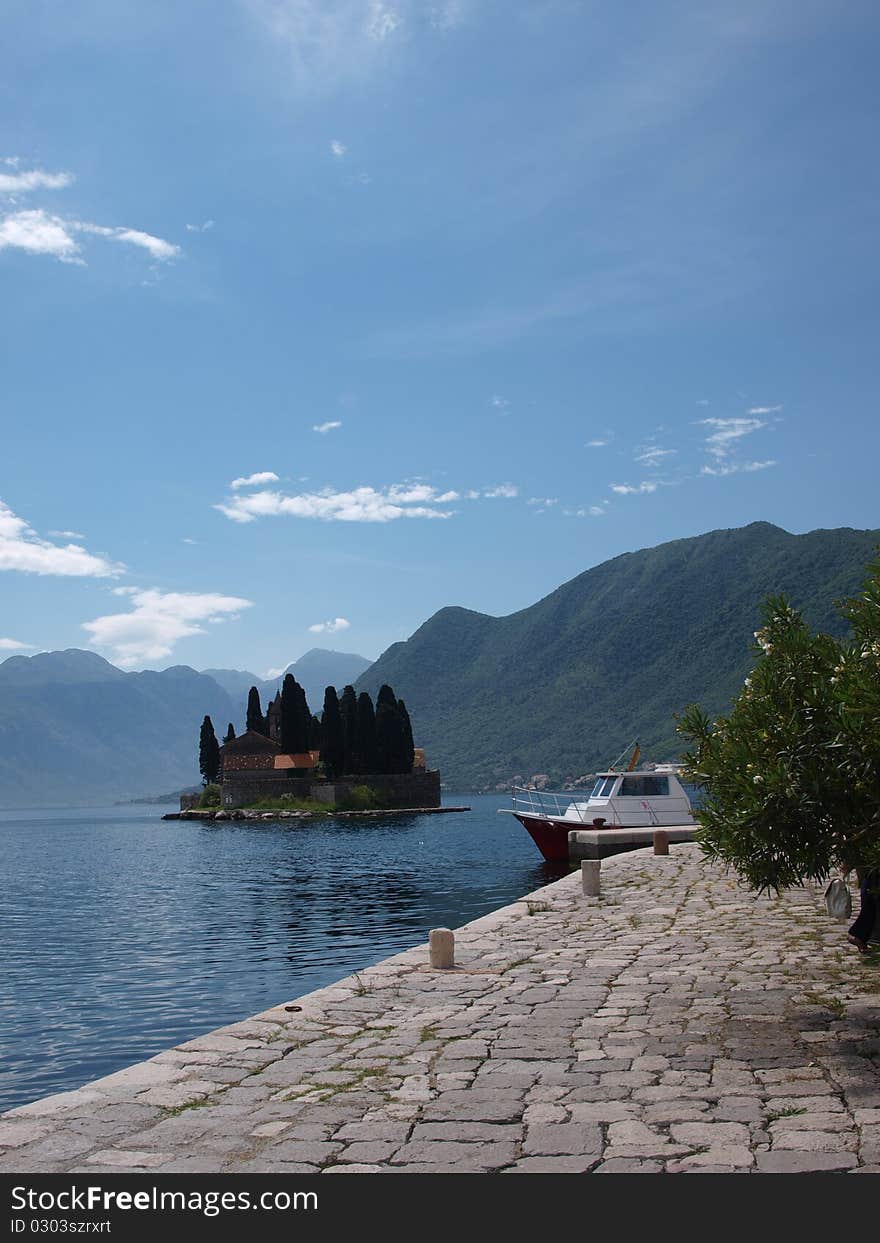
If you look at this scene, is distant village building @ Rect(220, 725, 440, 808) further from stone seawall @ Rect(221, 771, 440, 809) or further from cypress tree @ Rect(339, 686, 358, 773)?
cypress tree @ Rect(339, 686, 358, 773)

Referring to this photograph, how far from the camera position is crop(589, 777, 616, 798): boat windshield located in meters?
33.7

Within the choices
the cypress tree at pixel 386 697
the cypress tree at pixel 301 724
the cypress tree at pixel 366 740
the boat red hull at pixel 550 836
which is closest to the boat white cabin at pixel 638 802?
the boat red hull at pixel 550 836

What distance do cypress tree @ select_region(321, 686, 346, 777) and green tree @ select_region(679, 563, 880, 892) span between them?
91.2 metres

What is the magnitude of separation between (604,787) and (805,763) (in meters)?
27.3


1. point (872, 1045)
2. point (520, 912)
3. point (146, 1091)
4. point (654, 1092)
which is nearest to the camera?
point (654, 1092)

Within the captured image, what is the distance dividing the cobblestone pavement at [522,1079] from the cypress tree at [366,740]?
91.1 meters

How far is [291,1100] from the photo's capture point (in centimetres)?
653

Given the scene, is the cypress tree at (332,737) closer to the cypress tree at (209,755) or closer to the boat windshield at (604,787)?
the cypress tree at (209,755)

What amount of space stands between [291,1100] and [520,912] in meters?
10.0

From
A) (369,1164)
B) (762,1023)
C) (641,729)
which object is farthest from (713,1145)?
(641,729)

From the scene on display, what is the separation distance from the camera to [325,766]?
3947 inches

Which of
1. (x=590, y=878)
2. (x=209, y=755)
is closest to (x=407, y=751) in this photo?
(x=209, y=755)

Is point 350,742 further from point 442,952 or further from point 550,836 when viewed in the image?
point 442,952
